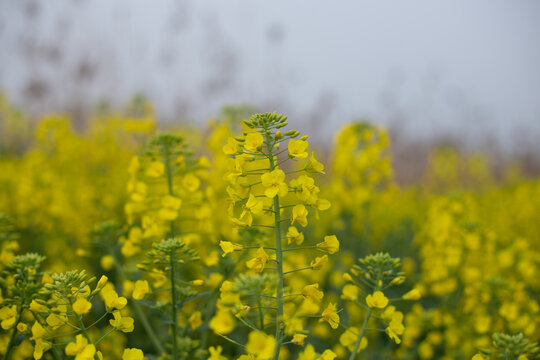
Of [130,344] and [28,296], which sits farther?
[130,344]

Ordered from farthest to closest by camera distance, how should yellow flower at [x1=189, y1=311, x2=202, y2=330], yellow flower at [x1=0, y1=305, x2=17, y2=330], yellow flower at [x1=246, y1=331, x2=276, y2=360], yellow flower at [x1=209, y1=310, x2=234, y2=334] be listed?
1. yellow flower at [x1=189, y1=311, x2=202, y2=330]
2. yellow flower at [x1=0, y1=305, x2=17, y2=330]
3. yellow flower at [x1=209, y1=310, x2=234, y2=334]
4. yellow flower at [x1=246, y1=331, x2=276, y2=360]

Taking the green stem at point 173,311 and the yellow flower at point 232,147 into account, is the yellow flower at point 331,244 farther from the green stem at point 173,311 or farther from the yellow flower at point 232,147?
the green stem at point 173,311

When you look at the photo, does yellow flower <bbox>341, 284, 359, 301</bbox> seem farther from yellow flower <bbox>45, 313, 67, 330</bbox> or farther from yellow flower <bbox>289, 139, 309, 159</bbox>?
yellow flower <bbox>45, 313, 67, 330</bbox>

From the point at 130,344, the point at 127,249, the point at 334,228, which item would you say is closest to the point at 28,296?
the point at 127,249

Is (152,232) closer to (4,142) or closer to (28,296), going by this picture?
(28,296)

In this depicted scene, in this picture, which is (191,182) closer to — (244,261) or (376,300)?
(244,261)

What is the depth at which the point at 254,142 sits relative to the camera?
1.47 m

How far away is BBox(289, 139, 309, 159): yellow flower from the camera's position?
1.49 m

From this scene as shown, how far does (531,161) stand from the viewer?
2219 cm

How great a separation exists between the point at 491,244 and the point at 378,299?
2114 mm

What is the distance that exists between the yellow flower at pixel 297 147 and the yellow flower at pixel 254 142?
12 cm

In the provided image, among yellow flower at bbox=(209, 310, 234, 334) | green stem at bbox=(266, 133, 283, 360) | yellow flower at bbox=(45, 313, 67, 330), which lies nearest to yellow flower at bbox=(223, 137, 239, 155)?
green stem at bbox=(266, 133, 283, 360)

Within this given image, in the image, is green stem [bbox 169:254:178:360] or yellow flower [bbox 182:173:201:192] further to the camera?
yellow flower [bbox 182:173:201:192]

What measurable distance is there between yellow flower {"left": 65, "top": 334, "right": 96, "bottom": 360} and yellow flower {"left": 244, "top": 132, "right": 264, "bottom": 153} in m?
0.84
